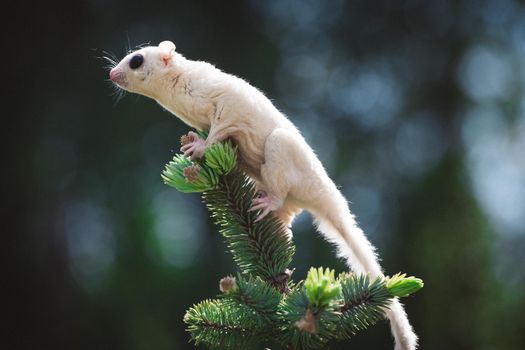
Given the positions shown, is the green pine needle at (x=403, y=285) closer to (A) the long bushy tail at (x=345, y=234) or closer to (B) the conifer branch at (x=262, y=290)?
(B) the conifer branch at (x=262, y=290)

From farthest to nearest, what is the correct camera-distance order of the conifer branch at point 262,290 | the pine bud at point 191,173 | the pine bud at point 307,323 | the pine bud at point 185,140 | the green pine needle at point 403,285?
the pine bud at point 185,140 → the pine bud at point 191,173 → the green pine needle at point 403,285 → the conifer branch at point 262,290 → the pine bud at point 307,323

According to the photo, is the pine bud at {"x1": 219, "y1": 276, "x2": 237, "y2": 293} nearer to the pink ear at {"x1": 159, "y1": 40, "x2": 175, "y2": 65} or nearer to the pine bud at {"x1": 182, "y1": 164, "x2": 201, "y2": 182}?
the pine bud at {"x1": 182, "y1": 164, "x2": 201, "y2": 182}

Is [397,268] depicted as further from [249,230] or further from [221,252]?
[249,230]

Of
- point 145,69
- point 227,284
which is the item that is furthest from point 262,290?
point 145,69

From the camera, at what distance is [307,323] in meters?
1.56

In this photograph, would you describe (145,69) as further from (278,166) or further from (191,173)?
(191,173)

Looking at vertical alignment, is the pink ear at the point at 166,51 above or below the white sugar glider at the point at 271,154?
above

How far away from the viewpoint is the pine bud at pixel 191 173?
2.17m

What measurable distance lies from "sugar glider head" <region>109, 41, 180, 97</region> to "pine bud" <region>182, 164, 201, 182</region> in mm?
852

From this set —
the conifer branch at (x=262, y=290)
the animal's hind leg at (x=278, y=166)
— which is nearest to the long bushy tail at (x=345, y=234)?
the animal's hind leg at (x=278, y=166)

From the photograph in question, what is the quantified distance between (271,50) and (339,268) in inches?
114

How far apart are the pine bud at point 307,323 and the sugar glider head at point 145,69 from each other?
1605mm

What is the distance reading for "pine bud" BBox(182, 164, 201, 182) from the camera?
Answer: 2166 mm

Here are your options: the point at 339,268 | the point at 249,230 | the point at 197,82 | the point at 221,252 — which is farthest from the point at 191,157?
the point at 221,252
